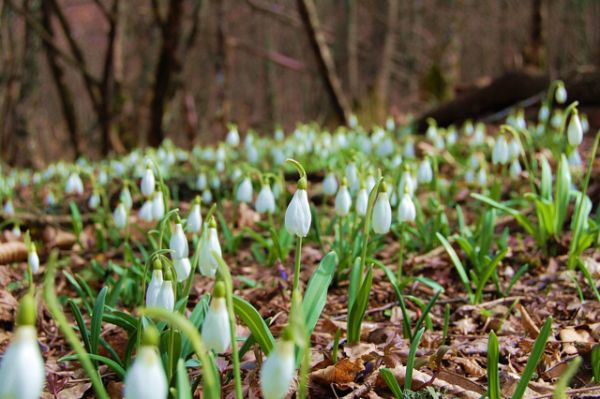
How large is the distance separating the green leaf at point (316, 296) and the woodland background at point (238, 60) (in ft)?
19.4

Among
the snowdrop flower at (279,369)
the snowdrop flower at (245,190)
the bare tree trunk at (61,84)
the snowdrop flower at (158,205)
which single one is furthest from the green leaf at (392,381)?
the bare tree trunk at (61,84)

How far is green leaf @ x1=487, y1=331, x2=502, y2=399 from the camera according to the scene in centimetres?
148

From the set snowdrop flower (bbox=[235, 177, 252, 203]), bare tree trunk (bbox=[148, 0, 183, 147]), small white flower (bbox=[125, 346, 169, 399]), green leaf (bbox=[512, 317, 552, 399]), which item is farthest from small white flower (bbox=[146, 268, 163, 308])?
bare tree trunk (bbox=[148, 0, 183, 147])

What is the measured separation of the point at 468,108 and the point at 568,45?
13082 millimetres

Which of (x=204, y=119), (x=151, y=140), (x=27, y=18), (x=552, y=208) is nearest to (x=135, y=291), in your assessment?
(x=552, y=208)

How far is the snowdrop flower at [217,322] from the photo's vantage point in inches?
47.2

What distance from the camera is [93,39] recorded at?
2155cm

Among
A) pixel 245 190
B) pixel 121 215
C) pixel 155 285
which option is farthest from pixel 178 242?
pixel 245 190

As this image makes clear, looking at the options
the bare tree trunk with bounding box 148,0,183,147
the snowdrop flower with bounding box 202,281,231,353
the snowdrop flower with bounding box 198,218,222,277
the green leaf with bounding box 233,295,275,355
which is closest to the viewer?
the snowdrop flower with bounding box 202,281,231,353

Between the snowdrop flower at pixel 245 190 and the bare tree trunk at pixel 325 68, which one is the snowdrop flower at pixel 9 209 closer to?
the snowdrop flower at pixel 245 190

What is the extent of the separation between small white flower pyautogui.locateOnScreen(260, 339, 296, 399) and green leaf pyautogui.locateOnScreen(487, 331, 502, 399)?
65cm

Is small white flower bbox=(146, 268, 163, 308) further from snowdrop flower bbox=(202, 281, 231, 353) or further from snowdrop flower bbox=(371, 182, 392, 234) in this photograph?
snowdrop flower bbox=(371, 182, 392, 234)

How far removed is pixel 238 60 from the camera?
75.0 ft

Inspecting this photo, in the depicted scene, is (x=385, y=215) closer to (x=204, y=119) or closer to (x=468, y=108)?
(x=468, y=108)
